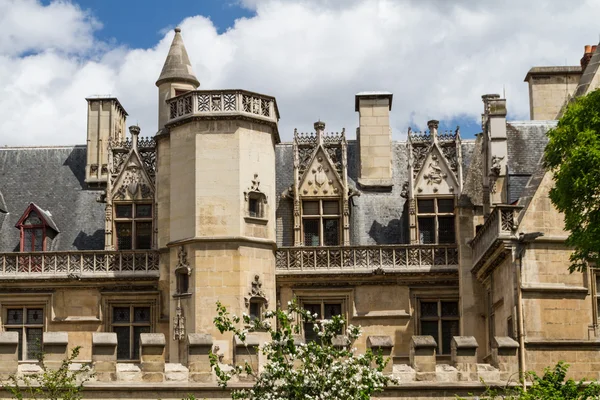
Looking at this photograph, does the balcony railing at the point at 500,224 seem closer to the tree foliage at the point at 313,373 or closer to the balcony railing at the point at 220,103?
the balcony railing at the point at 220,103

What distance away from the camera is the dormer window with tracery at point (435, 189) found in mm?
33812

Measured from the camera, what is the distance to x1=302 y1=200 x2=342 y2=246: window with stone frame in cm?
3403

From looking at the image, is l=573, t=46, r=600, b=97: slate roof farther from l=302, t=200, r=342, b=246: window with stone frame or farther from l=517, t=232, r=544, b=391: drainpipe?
l=302, t=200, r=342, b=246: window with stone frame

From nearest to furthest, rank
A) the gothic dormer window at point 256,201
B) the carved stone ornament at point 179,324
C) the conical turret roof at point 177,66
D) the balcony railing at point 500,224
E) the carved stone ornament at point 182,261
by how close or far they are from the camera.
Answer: the balcony railing at point 500,224 → the carved stone ornament at point 179,324 → the carved stone ornament at point 182,261 → the gothic dormer window at point 256,201 → the conical turret roof at point 177,66

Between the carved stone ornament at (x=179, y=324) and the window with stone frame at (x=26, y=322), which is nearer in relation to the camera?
the carved stone ornament at (x=179, y=324)

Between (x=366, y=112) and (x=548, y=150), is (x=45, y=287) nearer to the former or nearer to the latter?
(x=366, y=112)

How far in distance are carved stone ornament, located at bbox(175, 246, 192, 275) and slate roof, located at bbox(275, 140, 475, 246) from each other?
3.37 m

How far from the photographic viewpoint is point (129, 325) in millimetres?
33344

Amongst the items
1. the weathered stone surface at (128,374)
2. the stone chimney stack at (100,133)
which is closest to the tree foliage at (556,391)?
the weathered stone surface at (128,374)

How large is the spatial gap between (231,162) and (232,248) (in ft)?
7.27

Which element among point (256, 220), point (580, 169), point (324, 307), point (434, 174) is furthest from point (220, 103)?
point (580, 169)

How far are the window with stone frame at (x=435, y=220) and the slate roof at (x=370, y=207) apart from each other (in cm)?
46

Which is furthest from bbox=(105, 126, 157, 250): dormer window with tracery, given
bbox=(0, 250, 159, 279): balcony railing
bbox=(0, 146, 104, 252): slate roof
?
bbox=(0, 146, 104, 252): slate roof

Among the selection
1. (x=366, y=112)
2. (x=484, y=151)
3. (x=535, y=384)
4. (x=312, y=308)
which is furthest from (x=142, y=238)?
(x=535, y=384)
